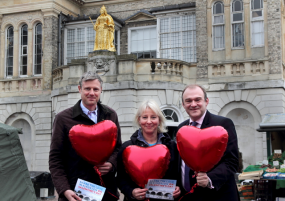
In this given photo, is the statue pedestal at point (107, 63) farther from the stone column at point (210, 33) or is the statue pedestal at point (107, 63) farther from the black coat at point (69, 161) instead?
the black coat at point (69, 161)

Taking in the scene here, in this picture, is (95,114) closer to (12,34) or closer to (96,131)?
(96,131)

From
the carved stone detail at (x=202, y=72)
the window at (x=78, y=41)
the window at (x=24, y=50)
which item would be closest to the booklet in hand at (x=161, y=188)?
the carved stone detail at (x=202, y=72)

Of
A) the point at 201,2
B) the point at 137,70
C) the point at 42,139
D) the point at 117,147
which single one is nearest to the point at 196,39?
the point at 201,2

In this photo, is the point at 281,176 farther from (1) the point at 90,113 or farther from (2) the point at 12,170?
(2) the point at 12,170

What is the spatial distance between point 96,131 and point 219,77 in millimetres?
13806

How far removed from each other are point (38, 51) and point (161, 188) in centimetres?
1803

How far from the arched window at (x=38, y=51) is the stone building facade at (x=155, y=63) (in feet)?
0.36

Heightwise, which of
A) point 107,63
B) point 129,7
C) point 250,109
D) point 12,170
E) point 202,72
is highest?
point 129,7

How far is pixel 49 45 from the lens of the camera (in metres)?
20.1

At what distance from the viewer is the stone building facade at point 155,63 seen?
1634 centimetres

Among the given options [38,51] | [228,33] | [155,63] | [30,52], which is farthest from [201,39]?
[30,52]

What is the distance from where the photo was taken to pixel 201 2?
17766mm

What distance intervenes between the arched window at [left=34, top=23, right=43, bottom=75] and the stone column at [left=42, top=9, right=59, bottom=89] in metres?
0.51

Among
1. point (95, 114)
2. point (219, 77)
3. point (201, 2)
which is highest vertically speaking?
point (201, 2)
